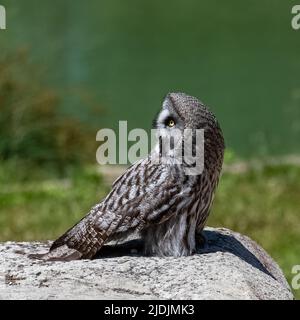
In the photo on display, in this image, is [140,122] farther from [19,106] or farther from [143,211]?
[143,211]

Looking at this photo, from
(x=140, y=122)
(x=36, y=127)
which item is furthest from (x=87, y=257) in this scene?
(x=140, y=122)

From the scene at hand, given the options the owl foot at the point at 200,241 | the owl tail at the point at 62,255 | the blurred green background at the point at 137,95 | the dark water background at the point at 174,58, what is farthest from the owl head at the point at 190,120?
the dark water background at the point at 174,58

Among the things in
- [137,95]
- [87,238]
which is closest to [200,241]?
[87,238]

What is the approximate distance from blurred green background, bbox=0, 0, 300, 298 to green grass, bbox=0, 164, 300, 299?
0.04ft

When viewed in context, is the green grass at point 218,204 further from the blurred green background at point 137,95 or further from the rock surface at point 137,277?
the rock surface at point 137,277

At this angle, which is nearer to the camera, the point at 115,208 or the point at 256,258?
the point at 115,208

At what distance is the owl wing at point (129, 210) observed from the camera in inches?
183

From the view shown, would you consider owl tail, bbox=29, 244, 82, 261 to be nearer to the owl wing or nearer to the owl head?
the owl wing

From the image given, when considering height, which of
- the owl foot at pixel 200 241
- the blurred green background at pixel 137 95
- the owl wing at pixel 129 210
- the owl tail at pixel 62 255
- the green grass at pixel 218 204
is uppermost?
the blurred green background at pixel 137 95

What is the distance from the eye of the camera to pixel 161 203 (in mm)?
4637

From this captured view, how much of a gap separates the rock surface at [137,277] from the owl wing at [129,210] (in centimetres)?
9

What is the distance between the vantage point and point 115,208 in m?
4.67

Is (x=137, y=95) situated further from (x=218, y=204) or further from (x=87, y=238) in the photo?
(x=87, y=238)
